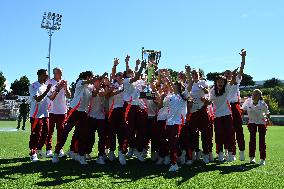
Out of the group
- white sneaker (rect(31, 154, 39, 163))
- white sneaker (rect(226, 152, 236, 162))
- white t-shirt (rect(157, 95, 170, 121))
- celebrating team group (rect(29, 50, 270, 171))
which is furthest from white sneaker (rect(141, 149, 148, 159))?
white sneaker (rect(31, 154, 39, 163))

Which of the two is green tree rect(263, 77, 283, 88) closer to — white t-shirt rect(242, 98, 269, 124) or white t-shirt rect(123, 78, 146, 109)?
white t-shirt rect(242, 98, 269, 124)

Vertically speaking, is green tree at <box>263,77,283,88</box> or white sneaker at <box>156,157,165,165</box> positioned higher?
green tree at <box>263,77,283,88</box>

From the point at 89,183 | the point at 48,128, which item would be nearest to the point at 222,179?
the point at 89,183

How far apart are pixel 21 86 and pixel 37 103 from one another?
256 ft

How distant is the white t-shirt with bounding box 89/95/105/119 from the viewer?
10.4 meters

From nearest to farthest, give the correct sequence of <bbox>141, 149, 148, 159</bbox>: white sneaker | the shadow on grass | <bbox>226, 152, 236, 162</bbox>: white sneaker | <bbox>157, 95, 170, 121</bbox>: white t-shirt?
the shadow on grass
<bbox>157, 95, 170, 121</bbox>: white t-shirt
<bbox>226, 152, 236, 162</bbox>: white sneaker
<bbox>141, 149, 148, 159</bbox>: white sneaker

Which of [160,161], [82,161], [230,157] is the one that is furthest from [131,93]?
[230,157]

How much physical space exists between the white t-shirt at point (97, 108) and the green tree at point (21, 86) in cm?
7742

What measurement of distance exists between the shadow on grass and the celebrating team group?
35 centimetres

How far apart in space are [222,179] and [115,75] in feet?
14.0

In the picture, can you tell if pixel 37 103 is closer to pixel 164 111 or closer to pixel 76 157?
pixel 76 157

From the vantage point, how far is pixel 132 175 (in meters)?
8.62

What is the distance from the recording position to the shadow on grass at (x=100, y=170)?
324 inches

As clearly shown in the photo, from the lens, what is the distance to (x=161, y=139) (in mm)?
10609
